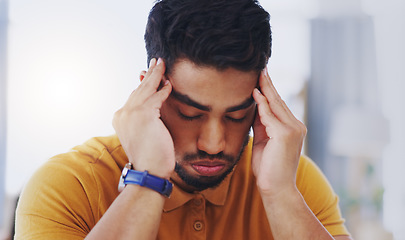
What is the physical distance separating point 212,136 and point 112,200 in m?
0.35

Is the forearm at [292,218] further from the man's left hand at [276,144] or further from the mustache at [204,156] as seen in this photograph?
the mustache at [204,156]

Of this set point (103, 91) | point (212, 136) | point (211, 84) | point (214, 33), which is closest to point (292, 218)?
point (212, 136)

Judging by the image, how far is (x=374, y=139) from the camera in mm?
4078

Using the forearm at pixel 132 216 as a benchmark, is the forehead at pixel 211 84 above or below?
above

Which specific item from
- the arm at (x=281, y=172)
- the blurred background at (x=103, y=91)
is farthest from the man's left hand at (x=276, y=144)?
the blurred background at (x=103, y=91)

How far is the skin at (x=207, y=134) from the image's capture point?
1.17 meters

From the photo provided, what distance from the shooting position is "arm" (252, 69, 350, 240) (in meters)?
1.18

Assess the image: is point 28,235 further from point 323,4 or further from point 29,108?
point 323,4

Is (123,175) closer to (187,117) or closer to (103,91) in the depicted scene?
(187,117)

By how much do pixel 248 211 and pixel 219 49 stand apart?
1.79 feet

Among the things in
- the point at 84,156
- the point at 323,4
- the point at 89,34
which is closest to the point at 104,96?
the point at 89,34

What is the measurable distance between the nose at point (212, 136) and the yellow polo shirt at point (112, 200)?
0.65 ft

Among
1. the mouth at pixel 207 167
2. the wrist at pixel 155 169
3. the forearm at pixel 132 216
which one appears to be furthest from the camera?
the mouth at pixel 207 167

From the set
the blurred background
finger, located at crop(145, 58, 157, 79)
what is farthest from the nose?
the blurred background
